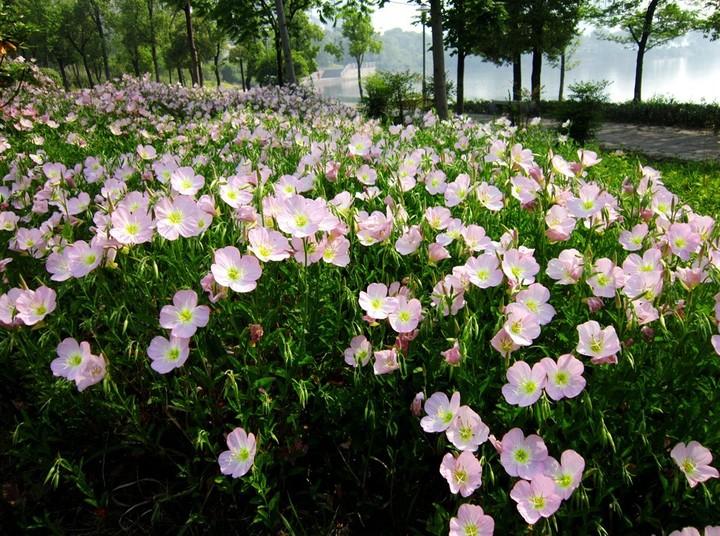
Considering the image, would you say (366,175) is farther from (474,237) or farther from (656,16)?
(656,16)

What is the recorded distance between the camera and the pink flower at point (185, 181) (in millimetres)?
1926

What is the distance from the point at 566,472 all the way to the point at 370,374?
0.64 m

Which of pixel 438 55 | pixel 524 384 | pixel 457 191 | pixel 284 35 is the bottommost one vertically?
pixel 524 384

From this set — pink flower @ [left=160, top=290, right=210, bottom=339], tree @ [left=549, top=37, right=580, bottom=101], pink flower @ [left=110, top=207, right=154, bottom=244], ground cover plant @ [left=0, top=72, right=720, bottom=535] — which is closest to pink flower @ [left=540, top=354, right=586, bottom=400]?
ground cover plant @ [left=0, top=72, right=720, bottom=535]

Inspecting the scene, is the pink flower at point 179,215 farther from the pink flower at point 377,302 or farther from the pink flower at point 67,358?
the pink flower at point 377,302

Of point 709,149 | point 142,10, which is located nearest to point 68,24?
point 142,10

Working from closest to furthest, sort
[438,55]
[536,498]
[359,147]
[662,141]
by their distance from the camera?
[536,498] → [359,147] → [438,55] → [662,141]

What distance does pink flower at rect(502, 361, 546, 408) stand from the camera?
4.00 feet

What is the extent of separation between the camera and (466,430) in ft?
4.07

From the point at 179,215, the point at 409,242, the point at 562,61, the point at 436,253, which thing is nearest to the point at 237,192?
the point at 179,215

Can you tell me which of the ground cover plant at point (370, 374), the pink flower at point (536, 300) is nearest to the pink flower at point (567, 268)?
the ground cover plant at point (370, 374)

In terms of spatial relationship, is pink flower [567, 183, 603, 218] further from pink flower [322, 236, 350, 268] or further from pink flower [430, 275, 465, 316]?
pink flower [322, 236, 350, 268]

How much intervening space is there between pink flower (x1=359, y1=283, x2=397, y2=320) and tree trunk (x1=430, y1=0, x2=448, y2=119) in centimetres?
909

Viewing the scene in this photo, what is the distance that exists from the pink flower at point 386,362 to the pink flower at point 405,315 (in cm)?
8
